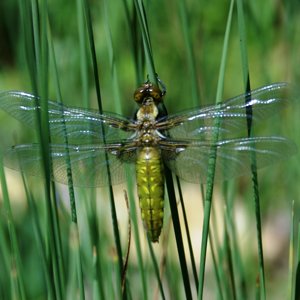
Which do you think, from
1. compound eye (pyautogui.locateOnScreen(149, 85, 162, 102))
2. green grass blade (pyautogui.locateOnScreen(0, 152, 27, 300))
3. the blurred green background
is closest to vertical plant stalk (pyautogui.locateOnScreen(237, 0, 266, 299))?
compound eye (pyautogui.locateOnScreen(149, 85, 162, 102))

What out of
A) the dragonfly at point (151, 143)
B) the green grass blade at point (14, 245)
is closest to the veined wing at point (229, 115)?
the dragonfly at point (151, 143)

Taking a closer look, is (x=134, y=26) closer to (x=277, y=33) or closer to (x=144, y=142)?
(x=144, y=142)

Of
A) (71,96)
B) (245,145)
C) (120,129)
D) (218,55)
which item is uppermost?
(218,55)

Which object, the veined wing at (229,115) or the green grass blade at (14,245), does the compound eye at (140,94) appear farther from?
the green grass blade at (14,245)

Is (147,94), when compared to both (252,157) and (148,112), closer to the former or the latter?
(148,112)

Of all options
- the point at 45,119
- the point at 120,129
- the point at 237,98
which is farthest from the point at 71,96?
the point at 45,119

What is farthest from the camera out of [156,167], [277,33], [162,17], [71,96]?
[277,33]

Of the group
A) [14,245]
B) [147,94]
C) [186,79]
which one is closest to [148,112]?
[147,94]
